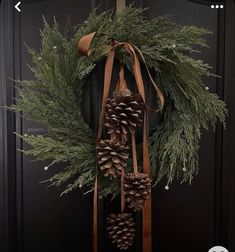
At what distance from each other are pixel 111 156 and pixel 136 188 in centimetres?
11

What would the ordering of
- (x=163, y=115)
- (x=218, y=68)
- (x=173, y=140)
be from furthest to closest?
(x=218, y=68) < (x=163, y=115) < (x=173, y=140)

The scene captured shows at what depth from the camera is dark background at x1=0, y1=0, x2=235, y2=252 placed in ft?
3.32

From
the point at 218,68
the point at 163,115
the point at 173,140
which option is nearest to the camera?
the point at 173,140

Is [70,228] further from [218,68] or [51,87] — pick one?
[218,68]

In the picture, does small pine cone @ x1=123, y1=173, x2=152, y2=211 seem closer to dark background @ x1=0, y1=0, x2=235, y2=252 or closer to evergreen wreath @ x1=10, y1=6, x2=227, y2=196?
evergreen wreath @ x1=10, y1=6, x2=227, y2=196

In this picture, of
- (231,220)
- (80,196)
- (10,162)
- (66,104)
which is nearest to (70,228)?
(80,196)

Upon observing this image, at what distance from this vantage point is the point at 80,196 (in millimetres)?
1041

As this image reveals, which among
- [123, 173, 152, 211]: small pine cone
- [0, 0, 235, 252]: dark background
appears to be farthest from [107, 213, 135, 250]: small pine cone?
[0, 0, 235, 252]: dark background

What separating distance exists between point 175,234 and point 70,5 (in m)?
0.92

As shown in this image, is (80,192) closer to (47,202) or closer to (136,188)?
(47,202)

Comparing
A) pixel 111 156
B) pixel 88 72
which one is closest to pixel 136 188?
pixel 111 156

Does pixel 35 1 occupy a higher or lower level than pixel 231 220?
higher

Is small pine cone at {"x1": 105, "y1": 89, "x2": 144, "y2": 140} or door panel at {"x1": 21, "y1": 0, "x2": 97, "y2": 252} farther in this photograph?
door panel at {"x1": 21, "y1": 0, "x2": 97, "y2": 252}

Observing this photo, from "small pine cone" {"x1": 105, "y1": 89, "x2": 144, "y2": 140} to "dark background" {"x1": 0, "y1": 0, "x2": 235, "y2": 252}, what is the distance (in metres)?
0.38
